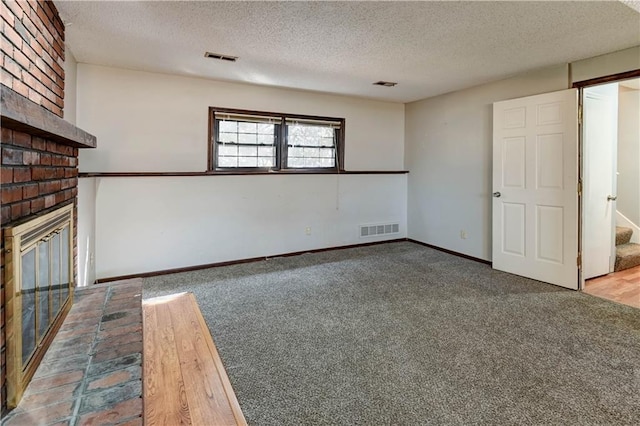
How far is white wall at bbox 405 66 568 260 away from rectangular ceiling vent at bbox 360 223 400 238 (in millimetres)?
287

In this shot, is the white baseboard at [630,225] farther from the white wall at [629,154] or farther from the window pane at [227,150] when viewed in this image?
the window pane at [227,150]

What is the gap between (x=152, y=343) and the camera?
2166mm

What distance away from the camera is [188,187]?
4031mm

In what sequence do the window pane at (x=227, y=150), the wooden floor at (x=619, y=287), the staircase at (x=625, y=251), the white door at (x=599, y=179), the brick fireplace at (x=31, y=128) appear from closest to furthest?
1. the brick fireplace at (x=31, y=128)
2. the wooden floor at (x=619, y=287)
3. the white door at (x=599, y=179)
4. the staircase at (x=625, y=251)
5. the window pane at (x=227, y=150)

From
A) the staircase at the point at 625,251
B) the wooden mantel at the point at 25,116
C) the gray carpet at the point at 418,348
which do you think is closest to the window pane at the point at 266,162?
the gray carpet at the point at 418,348

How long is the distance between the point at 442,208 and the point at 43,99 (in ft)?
15.2

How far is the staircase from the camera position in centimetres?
402

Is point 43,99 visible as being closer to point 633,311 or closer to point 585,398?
point 585,398

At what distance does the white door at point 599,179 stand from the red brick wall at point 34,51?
4.47 meters

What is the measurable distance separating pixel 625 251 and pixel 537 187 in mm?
1721

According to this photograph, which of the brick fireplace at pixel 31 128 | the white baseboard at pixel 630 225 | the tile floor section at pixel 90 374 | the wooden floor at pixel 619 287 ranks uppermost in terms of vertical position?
the brick fireplace at pixel 31 128

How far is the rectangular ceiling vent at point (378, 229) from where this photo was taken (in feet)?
17.7

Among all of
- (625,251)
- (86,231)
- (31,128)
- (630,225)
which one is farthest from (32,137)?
(630,225)

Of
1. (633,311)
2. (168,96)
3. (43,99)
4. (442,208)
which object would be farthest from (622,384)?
(168,96)
